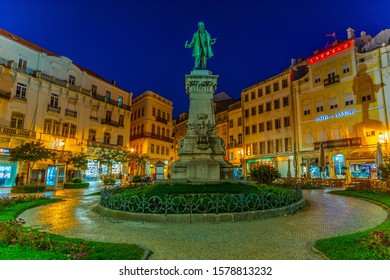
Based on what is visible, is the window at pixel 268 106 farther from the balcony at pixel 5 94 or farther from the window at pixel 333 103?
the balcony at pixel 5 94

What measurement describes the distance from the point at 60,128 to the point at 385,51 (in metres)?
41.5

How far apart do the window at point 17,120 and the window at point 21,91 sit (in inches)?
85.7

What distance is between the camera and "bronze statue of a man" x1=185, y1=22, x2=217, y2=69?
16.0 metres

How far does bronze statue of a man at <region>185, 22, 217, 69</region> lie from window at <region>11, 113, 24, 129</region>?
23.9 meters

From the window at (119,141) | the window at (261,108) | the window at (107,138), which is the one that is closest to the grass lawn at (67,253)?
the window at (107,138)

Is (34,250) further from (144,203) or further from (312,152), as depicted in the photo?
(312,152)

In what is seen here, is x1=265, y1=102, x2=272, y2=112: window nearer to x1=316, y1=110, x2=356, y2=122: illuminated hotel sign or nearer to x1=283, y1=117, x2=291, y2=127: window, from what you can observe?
x1=283, y1=117, x2=291, y2=127: window

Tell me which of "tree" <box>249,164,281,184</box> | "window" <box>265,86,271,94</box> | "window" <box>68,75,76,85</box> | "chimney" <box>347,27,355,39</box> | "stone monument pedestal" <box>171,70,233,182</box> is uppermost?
"chimney" <box>347,27,355,39</box>

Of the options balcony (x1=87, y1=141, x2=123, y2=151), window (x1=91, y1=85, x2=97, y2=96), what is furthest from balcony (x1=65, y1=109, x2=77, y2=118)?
window (x1=91, y1=85, x2=97, y2=96)

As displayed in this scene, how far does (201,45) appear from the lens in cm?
1609

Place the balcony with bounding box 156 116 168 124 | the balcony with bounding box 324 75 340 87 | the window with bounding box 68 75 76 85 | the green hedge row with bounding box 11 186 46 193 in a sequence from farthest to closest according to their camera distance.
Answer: the balcony with bounding box 156 116 168 124 < the window with bounding box 68 75 76 85 < the balcony with bounding box 324 75 340 87 < the green hedge row with bounding box 11 186 46 193

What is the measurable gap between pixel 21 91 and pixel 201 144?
89.3 ft

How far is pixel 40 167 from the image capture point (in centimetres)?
3002

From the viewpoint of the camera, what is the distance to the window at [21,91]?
28.8 metres
